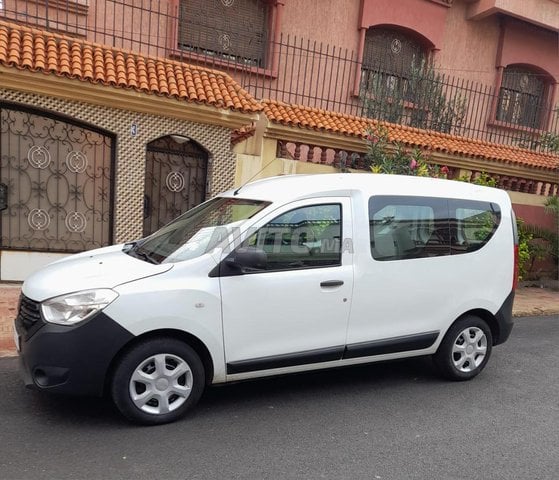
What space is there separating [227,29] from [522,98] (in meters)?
10.2

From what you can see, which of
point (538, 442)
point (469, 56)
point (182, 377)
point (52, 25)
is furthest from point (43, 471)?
point (469, 56)

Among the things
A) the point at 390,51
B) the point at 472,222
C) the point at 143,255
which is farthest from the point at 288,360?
the point at 390,51

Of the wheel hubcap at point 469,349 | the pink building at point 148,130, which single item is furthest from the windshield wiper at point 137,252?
the pink building at point 148,130

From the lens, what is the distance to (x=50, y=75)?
20.2 ft

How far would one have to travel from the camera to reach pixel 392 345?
157 inches

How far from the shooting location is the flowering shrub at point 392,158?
25.0 feet

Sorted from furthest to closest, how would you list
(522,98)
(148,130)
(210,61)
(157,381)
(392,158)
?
(522,98) < (210,61) < (392,158) < (148,130) < (157,381)

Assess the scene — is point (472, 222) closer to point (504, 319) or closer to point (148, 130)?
point (504, 319)

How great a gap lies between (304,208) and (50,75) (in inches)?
175

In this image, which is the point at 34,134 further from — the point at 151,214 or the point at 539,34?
the point at 539,34

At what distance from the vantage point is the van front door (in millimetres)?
3395

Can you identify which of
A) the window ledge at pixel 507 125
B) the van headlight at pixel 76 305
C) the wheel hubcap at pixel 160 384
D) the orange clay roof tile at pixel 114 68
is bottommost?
the wheel hubcap at pixel 160 384

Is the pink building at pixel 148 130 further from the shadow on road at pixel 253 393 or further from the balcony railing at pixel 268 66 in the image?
the shadow on road at pixel 253 393

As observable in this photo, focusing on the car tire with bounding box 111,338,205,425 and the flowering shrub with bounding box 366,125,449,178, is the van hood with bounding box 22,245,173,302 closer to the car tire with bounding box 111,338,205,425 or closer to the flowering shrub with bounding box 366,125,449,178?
the car tire with bounding box 111,338,205,425
